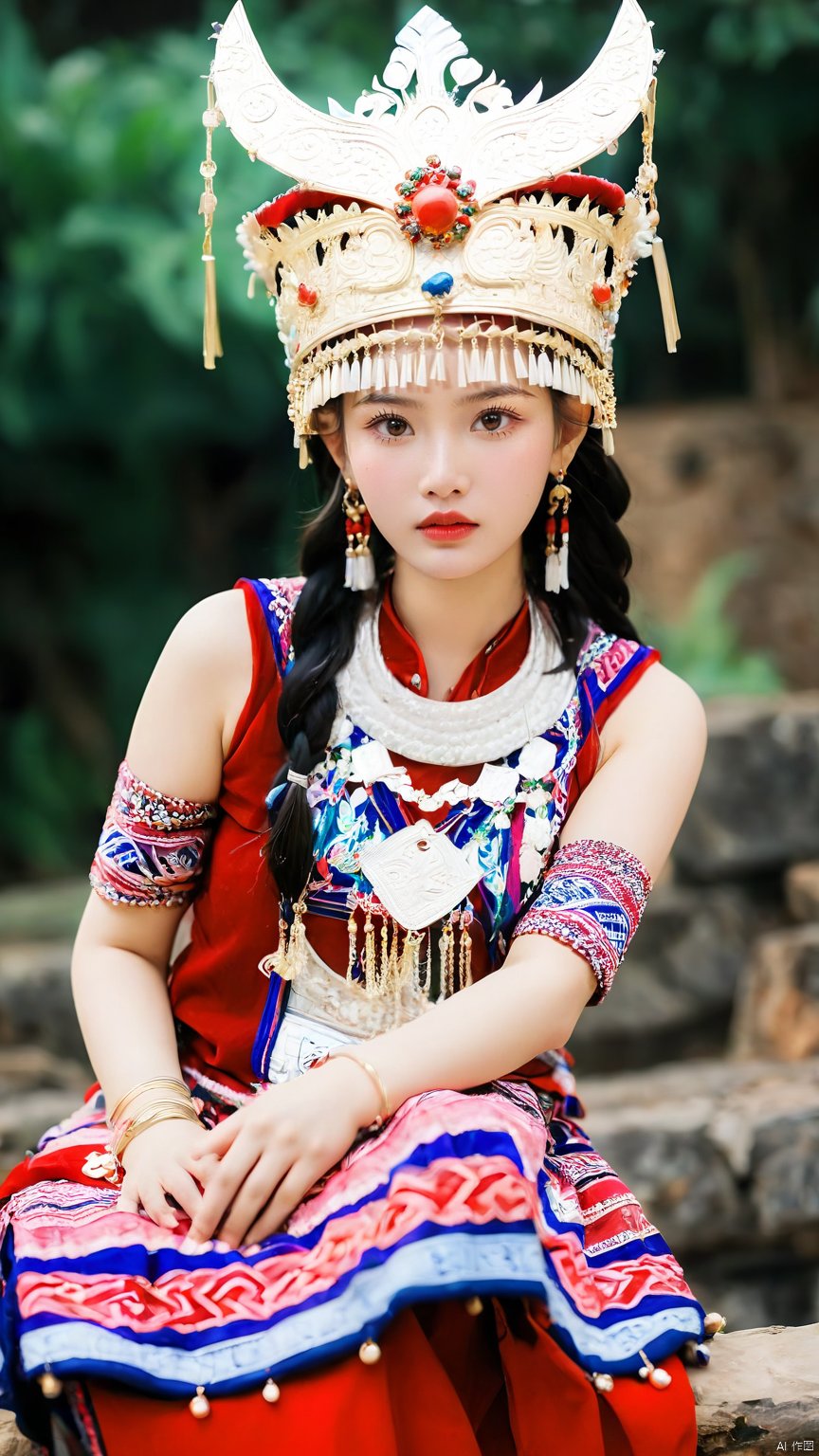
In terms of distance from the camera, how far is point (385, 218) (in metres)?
1.81

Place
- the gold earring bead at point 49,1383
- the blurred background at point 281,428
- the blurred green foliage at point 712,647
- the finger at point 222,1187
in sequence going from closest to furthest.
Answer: the gold earring bead at point 49,1383 → the finger at point 222,1187 → the blurred background at point 281,428 → the blurred green foliage at point 712,647

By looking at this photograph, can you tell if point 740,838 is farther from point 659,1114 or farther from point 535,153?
point 535,153

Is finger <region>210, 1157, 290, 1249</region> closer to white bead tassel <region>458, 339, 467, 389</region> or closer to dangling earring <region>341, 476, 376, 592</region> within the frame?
dangling earring <region>341, 476, 376, 592</region>

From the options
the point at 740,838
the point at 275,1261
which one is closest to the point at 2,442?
the point at 740,838

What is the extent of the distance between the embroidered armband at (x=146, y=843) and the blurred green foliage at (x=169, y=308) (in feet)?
11.9

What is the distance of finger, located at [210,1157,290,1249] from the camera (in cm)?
157

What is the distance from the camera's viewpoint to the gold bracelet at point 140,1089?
1780 mm

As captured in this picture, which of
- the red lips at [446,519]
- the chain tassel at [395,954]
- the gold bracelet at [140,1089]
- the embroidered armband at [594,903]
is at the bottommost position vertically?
the gold bracelet at [140,1089]

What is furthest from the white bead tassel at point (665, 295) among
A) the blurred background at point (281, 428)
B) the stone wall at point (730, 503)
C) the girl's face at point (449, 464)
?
the stone wall at point (730, 503)

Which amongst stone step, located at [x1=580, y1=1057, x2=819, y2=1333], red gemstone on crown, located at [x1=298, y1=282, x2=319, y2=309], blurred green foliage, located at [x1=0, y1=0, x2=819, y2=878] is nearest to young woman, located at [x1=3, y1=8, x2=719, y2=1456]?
red gemstone on crown, located at [x1=298, y1=282, x2=319, y2=309]

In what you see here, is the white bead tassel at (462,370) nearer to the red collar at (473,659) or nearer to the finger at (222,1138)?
the red collar at (473,659)

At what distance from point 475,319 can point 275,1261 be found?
43.5 inches

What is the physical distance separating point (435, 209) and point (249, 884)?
2.87ft

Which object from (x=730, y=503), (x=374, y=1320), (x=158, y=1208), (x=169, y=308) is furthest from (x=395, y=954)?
(x=730, y=503)
